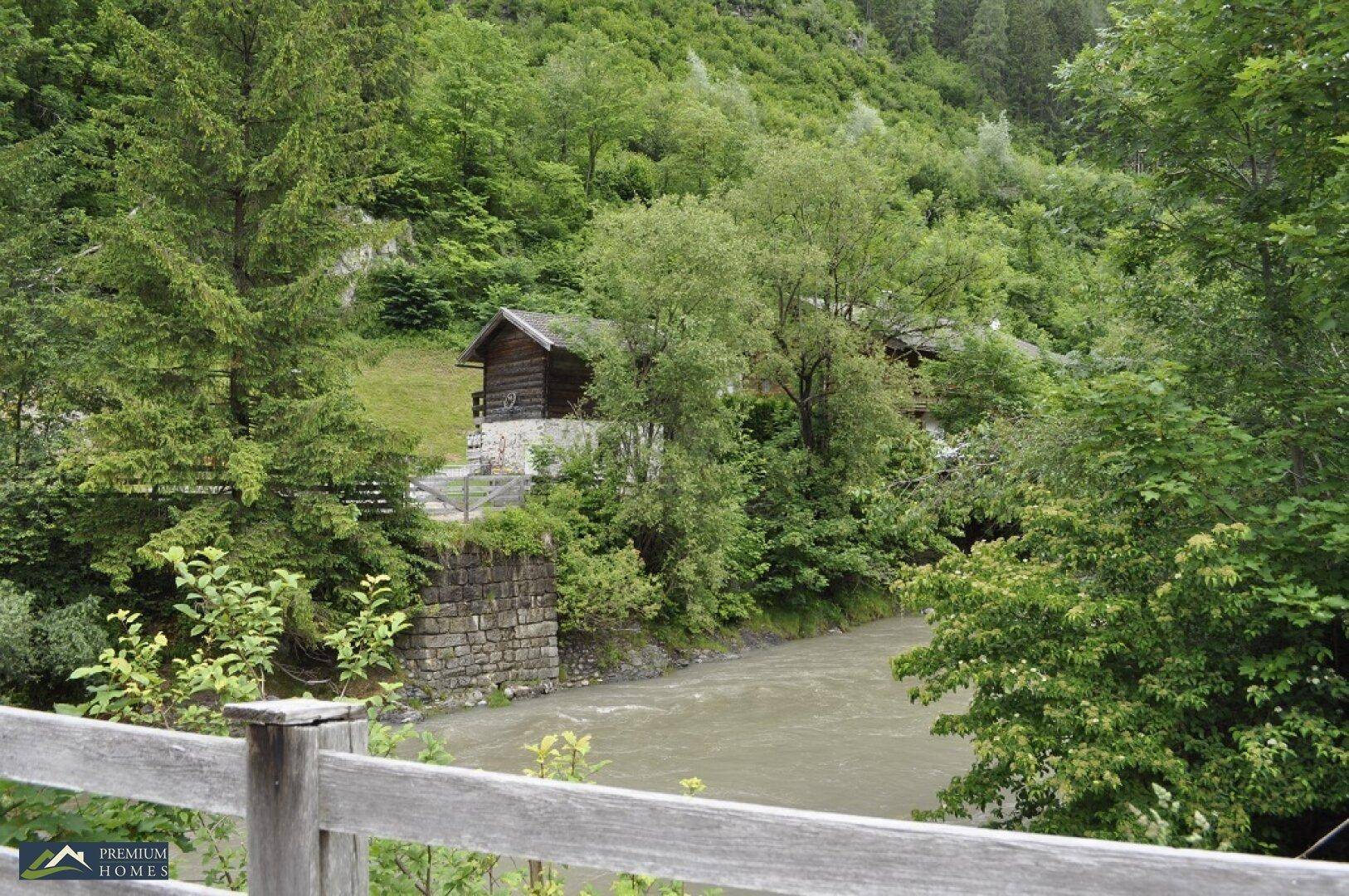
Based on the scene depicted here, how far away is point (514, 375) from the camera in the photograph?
27.3 metres

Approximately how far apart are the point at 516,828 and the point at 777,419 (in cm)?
2596

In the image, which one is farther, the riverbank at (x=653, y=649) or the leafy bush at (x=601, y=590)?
the leafy bush at (x=601, y=590)

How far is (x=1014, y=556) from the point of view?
8516 mm

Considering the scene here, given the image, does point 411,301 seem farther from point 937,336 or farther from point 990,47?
point 990,47

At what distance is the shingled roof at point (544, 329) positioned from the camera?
75.2ft

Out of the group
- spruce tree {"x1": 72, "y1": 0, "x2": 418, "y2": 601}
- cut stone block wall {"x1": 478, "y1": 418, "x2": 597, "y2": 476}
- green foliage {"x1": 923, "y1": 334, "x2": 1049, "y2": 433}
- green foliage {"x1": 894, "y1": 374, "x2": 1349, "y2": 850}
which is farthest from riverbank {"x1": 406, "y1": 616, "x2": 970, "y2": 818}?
green foliage {"x1": 923, "y1": 334, "x2": 1049, "y2": 433}

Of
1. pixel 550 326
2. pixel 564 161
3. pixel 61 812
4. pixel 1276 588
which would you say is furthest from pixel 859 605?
pixel 564 161

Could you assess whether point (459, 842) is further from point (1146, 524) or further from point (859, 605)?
point (859, 605)

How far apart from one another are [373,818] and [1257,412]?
758 cm

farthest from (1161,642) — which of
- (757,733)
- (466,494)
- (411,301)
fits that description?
(411,301)

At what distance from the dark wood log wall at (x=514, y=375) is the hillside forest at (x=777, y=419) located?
4.81 m

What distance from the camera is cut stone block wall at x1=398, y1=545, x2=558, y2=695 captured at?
16.9m

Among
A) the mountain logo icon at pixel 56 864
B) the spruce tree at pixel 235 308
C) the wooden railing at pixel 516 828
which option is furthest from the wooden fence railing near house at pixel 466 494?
the wooden railing at pixel 516 828

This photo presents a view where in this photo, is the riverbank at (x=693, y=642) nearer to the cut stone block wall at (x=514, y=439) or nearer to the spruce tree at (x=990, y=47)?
the cut stone block wall at (x=514, y=439)
